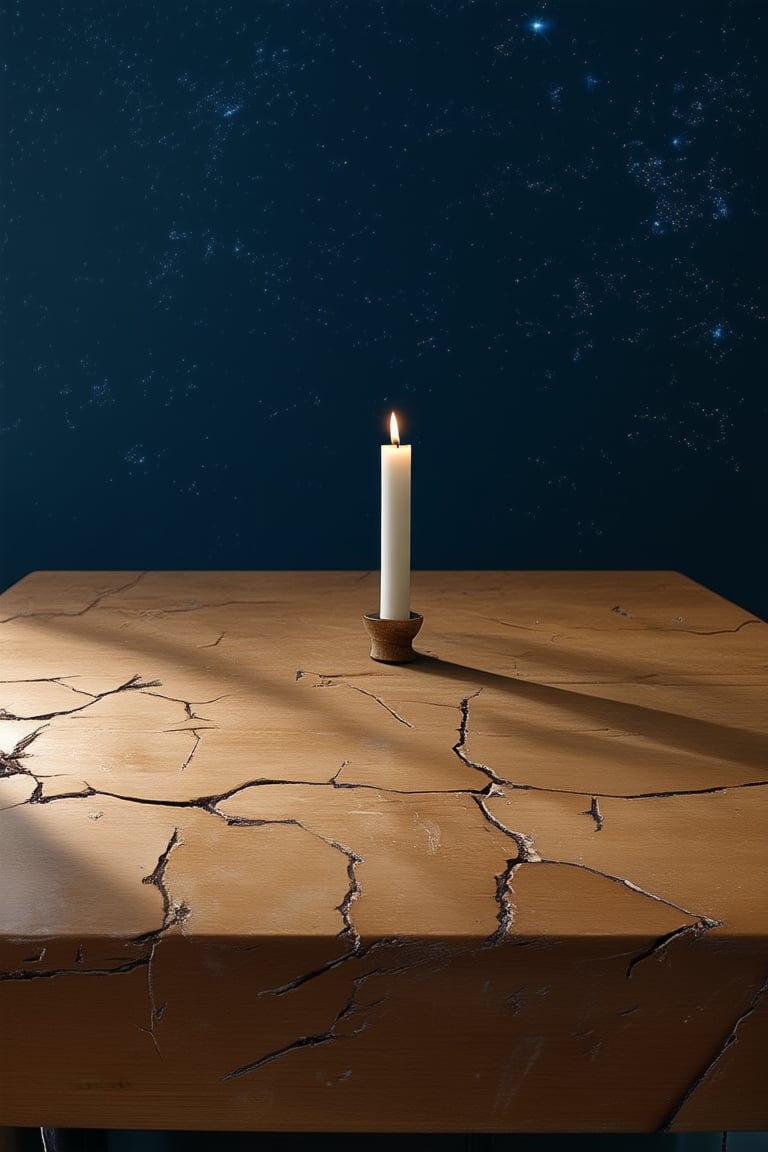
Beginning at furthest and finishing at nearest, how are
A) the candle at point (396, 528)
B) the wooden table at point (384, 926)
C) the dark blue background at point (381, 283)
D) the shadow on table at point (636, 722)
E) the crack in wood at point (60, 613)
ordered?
the dark blue background at point (381, 283)
the crack in wood at point (60, 613)
the candle at point (396, 528)
the shadow on table at point (636, 722)
the wooden table at point (384, 926)

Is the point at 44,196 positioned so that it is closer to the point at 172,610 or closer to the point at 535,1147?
the point at 172,610

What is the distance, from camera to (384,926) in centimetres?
53

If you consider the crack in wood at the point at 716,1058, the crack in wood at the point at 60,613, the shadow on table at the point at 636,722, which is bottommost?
the crack in wood at the point at 716,1058

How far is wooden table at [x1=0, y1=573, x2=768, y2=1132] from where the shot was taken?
1.75 feet

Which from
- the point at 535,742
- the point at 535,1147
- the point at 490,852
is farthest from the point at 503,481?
the point at 490,852

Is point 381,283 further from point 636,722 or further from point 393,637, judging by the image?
point 636,722

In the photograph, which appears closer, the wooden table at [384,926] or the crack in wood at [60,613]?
the wooden table at [384,926]

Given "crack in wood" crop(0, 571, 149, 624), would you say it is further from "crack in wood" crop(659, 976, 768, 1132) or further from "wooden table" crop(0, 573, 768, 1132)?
"crack in wood" crop(659, 976, 768, 1132)

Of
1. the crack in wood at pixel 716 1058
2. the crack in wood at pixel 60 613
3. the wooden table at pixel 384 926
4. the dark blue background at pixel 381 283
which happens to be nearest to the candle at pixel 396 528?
the wooden table at pixel 384 926

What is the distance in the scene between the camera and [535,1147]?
3.93ft

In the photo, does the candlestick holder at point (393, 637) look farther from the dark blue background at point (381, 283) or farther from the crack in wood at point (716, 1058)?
the dark blue background at point (381, 283)

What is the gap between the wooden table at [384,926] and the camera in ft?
1.75

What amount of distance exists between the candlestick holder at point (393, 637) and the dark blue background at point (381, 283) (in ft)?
4.53

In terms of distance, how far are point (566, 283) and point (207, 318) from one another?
776mm
